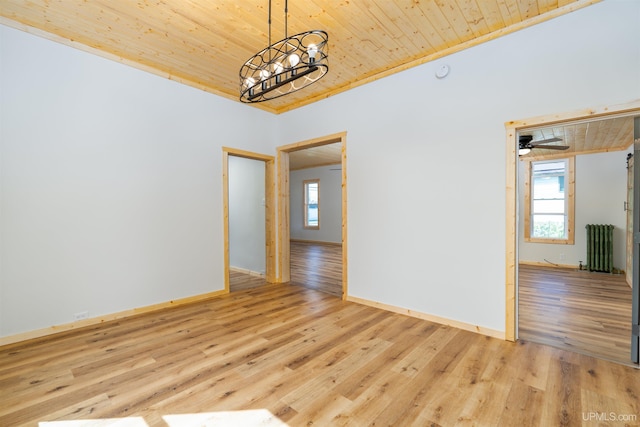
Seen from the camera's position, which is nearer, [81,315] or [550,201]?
[81,315]

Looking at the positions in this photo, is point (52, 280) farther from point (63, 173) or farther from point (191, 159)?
point (191, 159)

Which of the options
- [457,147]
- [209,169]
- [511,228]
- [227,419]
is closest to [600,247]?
[511,228]

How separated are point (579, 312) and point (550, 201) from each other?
3856 millimetres

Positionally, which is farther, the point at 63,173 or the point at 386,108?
the point at 386,108

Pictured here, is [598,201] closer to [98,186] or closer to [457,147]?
[457,147]

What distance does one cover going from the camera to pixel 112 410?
175cm

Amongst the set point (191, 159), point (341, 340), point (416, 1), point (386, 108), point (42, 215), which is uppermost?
point (416, 1)

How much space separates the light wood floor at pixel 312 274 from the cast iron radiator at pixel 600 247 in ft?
16.6

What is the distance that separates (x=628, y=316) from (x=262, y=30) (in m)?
5.11

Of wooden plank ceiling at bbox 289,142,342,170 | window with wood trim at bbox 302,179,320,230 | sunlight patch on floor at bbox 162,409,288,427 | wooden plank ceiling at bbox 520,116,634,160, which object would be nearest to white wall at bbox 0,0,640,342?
wooden plank ceiling at bbox 520,116,634,160

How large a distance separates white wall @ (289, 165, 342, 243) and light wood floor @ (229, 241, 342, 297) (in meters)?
1.68

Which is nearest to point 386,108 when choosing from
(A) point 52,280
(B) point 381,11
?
(B) point 381,11

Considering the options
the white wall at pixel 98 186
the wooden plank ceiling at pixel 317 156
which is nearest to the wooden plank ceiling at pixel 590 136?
the wooden plank ceiling at pixel 317 156

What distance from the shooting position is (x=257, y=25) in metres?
2.70
